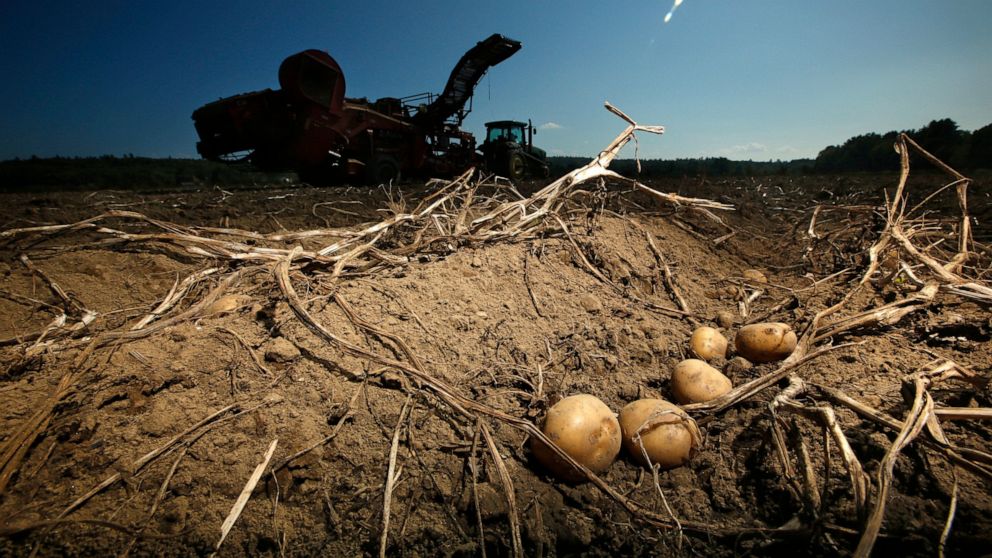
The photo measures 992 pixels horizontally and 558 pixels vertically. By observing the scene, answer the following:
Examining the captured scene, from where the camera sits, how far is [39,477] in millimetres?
Result: 1140

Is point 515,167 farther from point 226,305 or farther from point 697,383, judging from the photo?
point 697,383

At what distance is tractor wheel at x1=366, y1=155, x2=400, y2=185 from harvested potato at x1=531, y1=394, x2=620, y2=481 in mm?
9831

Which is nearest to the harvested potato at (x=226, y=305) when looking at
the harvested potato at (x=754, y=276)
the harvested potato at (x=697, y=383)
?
the harvested potato at (x=697, y=383)

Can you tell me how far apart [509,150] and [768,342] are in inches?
533

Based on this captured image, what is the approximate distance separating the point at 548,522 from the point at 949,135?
24.6m

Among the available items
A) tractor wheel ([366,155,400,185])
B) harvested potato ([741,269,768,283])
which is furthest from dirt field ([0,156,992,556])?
tractor wheel ([366,155,400,185])

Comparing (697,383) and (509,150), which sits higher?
(509,150)

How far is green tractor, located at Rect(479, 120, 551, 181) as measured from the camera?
47.5 ft

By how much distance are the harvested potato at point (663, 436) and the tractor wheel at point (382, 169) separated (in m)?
9.89

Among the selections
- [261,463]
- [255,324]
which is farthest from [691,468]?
[255,324]

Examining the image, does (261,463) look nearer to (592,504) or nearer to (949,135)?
(592,504)

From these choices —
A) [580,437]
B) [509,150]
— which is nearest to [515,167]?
[509,150]

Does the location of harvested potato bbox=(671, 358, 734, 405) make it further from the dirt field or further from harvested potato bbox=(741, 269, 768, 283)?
harvested potato bbox=(741, 269, 768, 283)

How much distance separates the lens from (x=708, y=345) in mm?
2117
